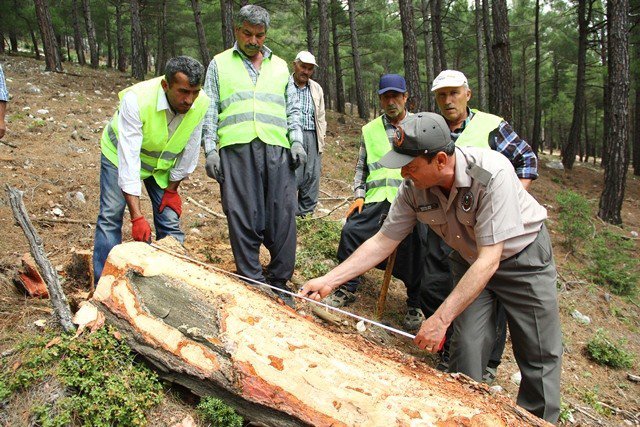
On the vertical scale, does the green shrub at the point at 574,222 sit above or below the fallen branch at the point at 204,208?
below

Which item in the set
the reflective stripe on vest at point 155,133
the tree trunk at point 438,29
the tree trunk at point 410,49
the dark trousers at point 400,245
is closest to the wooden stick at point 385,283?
the dark trousers at point 400,245

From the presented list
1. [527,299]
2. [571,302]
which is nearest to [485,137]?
[527,299]

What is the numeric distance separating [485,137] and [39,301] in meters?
3.17

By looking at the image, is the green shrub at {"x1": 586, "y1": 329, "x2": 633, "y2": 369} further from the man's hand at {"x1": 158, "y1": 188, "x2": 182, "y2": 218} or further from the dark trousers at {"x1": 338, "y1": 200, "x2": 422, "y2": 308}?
the man's hand at {"x1": 158, "y1": 188, "x2": 182, "y2": 218}

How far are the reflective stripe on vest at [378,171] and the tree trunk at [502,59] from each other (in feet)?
19.9

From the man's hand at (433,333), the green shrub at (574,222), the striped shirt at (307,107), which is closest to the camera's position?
the man's hand at (433,333)

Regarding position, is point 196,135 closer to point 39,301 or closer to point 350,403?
point 39,301

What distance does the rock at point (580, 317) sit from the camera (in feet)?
16.8

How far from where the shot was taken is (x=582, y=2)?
47.4ft

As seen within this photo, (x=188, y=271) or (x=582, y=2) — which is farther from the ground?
(x=582, y=2)

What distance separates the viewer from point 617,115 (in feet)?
29.8

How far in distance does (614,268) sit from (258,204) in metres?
5.47

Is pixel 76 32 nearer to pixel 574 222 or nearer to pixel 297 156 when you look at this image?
pixel 574 222

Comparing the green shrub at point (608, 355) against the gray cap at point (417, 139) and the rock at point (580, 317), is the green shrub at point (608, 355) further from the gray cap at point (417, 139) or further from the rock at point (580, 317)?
the gray cap at point (417, 139)
